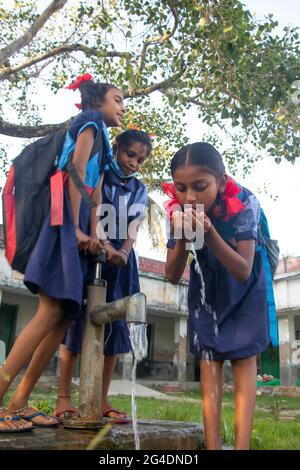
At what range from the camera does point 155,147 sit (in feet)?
32.3

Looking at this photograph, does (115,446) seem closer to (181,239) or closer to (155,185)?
(181,239)

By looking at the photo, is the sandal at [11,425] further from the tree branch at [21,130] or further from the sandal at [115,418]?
the tree branch at [21,130]

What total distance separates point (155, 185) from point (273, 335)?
8147 mm

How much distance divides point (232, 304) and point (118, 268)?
859mm

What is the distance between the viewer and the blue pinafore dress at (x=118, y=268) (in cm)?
246

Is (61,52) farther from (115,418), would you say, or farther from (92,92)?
(115,418)

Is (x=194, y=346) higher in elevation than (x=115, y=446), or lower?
higher

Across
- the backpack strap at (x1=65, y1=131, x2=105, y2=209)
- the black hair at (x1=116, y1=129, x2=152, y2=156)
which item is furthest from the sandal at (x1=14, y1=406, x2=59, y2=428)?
the black hair at (x1=116, y1=129, x2=152, y2=156)

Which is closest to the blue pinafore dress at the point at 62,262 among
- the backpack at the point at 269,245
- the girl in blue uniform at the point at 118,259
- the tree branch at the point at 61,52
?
the girl in blue uniform at the point at 118,259

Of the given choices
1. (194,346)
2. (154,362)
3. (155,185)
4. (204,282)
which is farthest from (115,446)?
(154,362)

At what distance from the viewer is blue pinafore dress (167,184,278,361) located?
1.79 m

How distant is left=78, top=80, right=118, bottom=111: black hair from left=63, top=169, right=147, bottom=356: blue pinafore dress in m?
0.40

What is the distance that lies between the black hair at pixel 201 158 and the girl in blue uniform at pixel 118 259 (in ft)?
2.17

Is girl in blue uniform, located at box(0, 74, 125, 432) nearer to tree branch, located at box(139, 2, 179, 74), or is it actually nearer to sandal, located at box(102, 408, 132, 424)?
sandal, located at box(102, 408, 132, 424)
